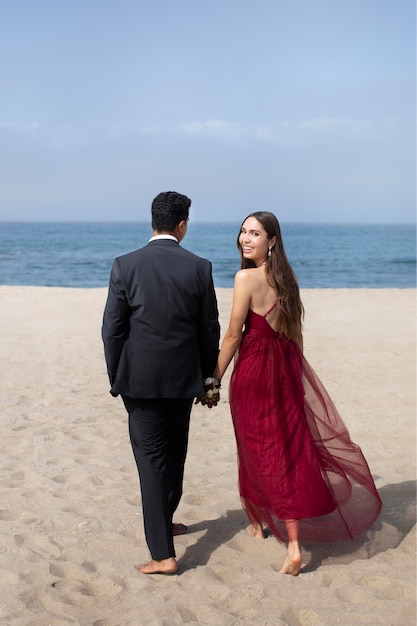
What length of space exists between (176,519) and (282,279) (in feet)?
5.69

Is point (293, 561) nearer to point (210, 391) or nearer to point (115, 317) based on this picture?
point (210, 391)

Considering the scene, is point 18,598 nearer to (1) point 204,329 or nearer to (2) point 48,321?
(1) point 204,329

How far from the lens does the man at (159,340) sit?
3.62m

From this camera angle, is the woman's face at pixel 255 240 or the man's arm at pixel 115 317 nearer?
the man's arm at pixel 115 317

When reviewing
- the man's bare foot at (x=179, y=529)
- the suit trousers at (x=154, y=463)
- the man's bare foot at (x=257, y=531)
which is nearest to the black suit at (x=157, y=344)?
the suit trousers at (x=154, y=463)

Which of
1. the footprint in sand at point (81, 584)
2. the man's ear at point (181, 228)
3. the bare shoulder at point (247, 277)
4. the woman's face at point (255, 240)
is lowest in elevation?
the footprint in sand at point (81, 584)

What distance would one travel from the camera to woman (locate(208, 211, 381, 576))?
3.91m

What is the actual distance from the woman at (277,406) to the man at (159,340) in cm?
25

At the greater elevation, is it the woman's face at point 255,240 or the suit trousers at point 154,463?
the woman's face at point 255,240

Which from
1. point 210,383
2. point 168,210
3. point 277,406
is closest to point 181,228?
point 168,210

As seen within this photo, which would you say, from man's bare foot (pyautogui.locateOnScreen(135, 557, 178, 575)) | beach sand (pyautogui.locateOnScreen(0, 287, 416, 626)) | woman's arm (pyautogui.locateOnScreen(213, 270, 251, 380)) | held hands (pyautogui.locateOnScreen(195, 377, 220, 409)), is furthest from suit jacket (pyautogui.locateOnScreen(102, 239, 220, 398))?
beach sand (pyautogui.locateOnScreen(0, 287, 416, 626))

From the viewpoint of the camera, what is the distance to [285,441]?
395 cm

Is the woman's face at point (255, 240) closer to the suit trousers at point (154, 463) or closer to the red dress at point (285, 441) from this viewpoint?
the red dress at point (285, 441)

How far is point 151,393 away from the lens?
12.0 feet
